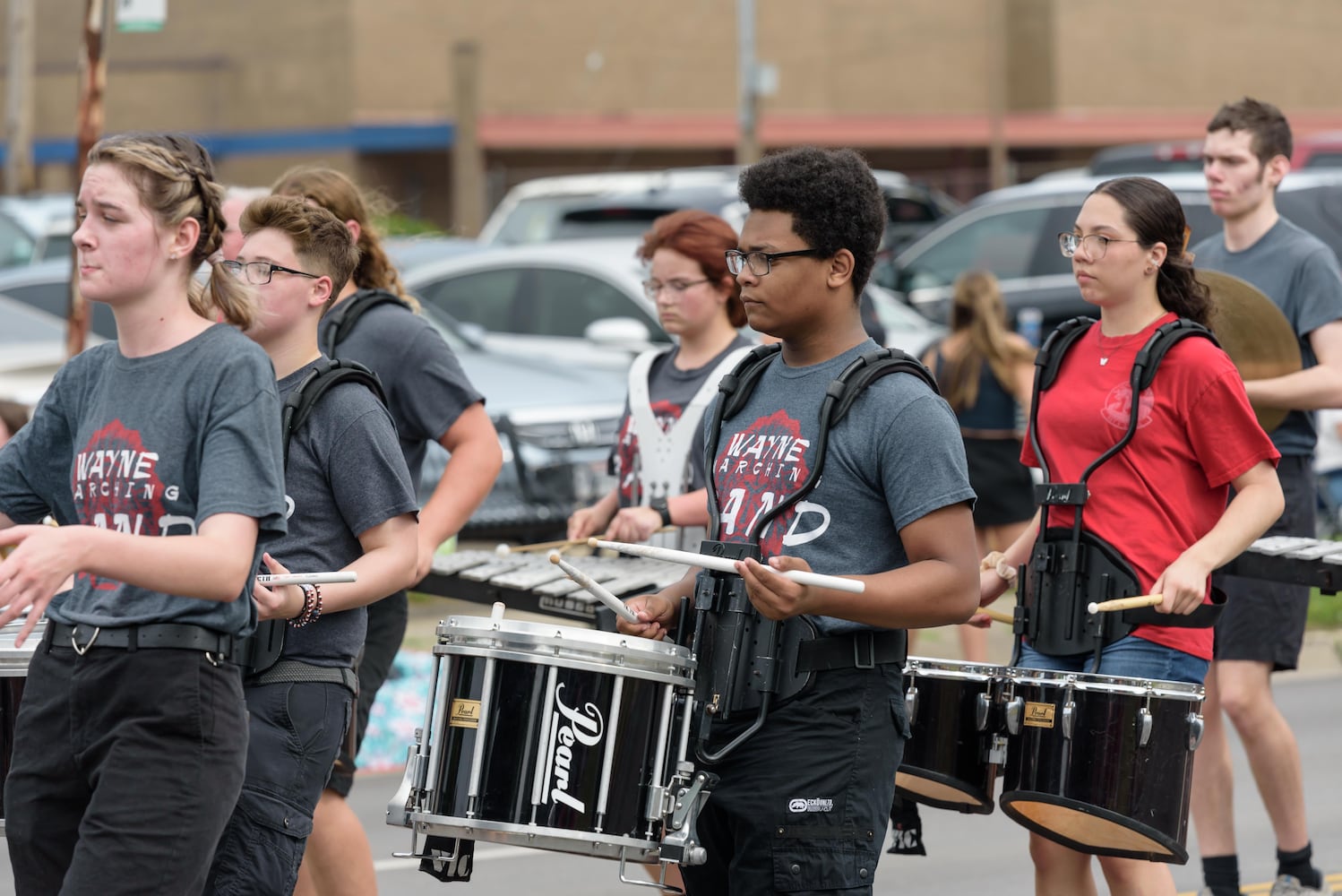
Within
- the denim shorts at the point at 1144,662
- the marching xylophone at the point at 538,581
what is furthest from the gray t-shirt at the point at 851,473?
the marching xylophone at the point at 538,581

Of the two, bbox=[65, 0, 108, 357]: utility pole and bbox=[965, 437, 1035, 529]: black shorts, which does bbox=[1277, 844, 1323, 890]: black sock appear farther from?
bbox=[65, 0, 108, 357]: utility pole

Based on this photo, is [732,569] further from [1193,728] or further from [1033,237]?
[1033,237]

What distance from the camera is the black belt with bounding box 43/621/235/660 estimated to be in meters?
3.29

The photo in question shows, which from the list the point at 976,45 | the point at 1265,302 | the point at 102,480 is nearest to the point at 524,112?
the point at 976,45

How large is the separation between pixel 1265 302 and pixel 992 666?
187 centimetres

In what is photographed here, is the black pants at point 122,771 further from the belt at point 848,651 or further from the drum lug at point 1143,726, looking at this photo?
the drum lug at point 1143,726

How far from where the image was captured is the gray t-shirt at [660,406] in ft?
19.1

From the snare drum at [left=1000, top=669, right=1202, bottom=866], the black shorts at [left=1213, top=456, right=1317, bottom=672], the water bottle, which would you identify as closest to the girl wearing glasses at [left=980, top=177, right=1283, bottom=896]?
the snare drum at [left=1000, top=669, right=1202, bottom=866]

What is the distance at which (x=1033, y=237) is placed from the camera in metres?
14.3

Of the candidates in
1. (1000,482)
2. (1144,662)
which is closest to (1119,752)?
(1144,662)

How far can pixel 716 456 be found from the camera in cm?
389

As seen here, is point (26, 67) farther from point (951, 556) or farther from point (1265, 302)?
point (951, 556)

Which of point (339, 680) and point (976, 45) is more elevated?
point (976, 45)

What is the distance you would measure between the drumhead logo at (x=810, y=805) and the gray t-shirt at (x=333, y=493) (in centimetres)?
102
